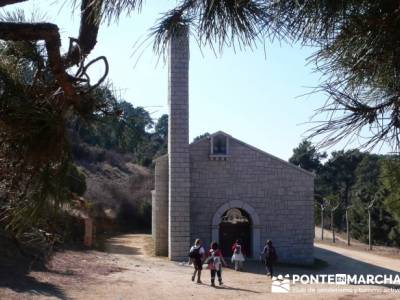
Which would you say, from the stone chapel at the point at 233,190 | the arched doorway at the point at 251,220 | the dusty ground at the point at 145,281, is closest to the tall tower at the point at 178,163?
the stone chapel at the point at 233,190

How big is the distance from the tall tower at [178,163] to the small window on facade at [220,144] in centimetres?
121

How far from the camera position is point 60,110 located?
2053mm

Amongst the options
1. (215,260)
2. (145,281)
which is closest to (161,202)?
(145,281)

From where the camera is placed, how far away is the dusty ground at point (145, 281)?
11.0 m

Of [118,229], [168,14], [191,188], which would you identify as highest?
[168,14]

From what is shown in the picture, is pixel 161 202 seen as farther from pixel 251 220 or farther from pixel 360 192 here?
pixel 360 192

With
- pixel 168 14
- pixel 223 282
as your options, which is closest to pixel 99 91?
pixel 168 14

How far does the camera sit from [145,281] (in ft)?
44.4

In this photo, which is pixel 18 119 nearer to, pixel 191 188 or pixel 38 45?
pixel 38 45

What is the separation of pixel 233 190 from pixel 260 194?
1.08 meters

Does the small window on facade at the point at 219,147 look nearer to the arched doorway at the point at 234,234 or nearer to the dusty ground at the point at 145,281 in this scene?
the arched doorway at the point at 234,234

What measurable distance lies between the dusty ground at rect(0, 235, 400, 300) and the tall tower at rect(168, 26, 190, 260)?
1.00m

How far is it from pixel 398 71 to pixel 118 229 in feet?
97.5

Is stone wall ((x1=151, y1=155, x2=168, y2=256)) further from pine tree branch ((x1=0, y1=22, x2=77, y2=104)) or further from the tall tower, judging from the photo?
pine tree branch ((x1=0, y1=22, x2=77, y2=104))
